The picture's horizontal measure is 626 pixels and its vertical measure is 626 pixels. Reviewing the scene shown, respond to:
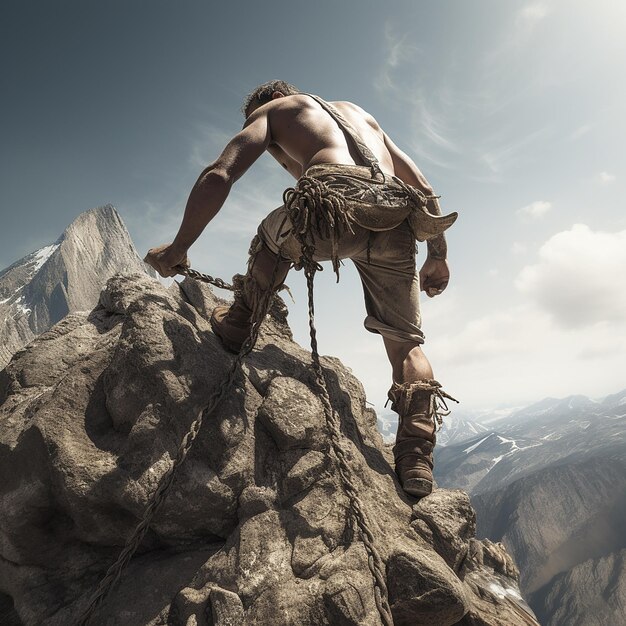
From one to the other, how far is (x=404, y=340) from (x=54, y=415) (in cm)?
259

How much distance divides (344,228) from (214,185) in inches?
40.3

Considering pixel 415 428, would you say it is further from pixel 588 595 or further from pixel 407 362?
pixel 588 595

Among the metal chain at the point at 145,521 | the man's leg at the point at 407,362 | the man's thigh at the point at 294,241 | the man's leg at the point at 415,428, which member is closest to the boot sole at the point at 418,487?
the man's leg at the point at 415,428

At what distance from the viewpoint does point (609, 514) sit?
94.1 ft

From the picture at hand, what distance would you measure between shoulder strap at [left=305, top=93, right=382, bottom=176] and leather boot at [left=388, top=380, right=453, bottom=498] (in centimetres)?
170

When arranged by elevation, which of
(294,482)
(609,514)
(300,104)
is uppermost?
(300,104)

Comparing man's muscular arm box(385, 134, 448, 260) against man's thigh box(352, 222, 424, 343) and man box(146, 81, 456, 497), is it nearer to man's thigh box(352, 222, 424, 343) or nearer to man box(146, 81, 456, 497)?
man box(146, 81, 456, 497)

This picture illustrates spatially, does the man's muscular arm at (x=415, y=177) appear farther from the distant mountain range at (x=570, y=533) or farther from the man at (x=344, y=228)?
the distant mountain range at (x=570, y=533)

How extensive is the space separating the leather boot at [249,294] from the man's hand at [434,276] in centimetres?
167

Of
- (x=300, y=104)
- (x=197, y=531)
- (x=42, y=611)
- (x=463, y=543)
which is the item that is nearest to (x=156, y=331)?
(x=197, y=531)

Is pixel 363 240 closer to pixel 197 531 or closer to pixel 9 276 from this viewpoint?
pixel 197 531

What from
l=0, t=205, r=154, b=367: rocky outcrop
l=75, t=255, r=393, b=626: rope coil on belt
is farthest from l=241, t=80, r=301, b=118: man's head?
l=0, t=205, r=154, b=367: rocky outcrop

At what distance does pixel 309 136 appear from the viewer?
303 centimetres

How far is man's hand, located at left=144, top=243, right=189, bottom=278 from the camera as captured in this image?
3.02 metres
